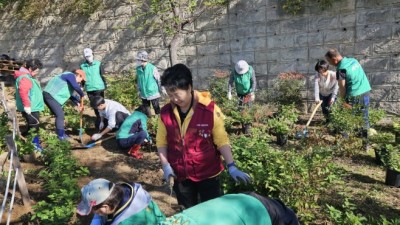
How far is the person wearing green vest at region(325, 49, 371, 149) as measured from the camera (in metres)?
4.99

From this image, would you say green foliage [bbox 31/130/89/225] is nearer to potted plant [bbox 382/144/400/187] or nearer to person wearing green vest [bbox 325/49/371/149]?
potted plant [bbox 382/144/400/187]

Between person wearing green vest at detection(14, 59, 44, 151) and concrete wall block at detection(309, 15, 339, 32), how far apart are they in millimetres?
5256

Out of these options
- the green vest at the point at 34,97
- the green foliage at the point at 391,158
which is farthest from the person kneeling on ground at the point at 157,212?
the green vest at the point at 34,97

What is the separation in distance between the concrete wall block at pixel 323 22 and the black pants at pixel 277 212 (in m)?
5.86

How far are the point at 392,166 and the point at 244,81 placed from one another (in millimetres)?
3087

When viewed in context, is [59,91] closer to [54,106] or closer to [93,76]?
[54,106]

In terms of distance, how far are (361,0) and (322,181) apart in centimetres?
478

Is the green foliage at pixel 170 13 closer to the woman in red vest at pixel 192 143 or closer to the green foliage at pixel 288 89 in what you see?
the green foliage at pixel 288 89

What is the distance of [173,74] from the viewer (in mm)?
2348

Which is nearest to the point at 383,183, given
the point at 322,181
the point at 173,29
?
the point at 322,181

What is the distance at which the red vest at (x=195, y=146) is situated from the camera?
2.56 meters

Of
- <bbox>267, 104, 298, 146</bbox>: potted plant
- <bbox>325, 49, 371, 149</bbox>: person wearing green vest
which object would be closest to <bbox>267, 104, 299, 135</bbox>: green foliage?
<bbox>267, 104, 298, 146</bbox>: potted plant

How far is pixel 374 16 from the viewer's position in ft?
21.5

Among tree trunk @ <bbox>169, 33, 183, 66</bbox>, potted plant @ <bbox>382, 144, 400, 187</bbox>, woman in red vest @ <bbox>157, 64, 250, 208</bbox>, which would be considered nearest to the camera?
woman in red vest @ <bbox>157, 64, 250, 208</bbox>
